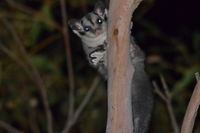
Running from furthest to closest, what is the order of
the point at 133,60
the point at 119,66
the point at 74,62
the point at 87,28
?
the point at 74,62 → the point at 87,28 → the point at 133,60 → the point at 119,66

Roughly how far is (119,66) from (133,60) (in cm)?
99

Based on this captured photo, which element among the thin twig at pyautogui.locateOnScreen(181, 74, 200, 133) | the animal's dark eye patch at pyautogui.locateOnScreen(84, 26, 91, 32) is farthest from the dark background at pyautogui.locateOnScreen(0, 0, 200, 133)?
the thin twig at pyautogui.locateOnScreen(181, 74, 200, 133)

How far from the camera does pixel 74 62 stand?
21.6 ft

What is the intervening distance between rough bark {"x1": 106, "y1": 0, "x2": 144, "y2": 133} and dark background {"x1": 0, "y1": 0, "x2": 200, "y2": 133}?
2.53 m

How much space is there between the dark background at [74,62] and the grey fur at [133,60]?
1408 millimetres

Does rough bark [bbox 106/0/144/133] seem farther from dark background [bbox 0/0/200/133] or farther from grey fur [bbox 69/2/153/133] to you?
dark background [bbox 0/0/200/133]

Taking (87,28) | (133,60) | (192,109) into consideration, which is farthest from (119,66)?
Result: (87,28)

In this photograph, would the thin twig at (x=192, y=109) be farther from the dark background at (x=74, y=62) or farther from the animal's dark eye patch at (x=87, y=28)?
the dark background at (x=74, y=62)

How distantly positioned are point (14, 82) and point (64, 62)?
0.66 m

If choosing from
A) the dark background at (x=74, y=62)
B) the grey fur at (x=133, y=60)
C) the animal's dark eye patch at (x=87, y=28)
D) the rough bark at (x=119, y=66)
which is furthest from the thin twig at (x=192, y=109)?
the dark background at (x=74, y=62)

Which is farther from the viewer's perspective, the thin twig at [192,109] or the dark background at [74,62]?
the dark background at [74,62]

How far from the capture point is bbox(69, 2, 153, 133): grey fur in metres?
3.60

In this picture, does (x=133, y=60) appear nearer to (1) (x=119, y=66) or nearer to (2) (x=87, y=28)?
(2) (x=87, y=28)

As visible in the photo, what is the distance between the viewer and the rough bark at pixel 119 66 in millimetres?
2674
